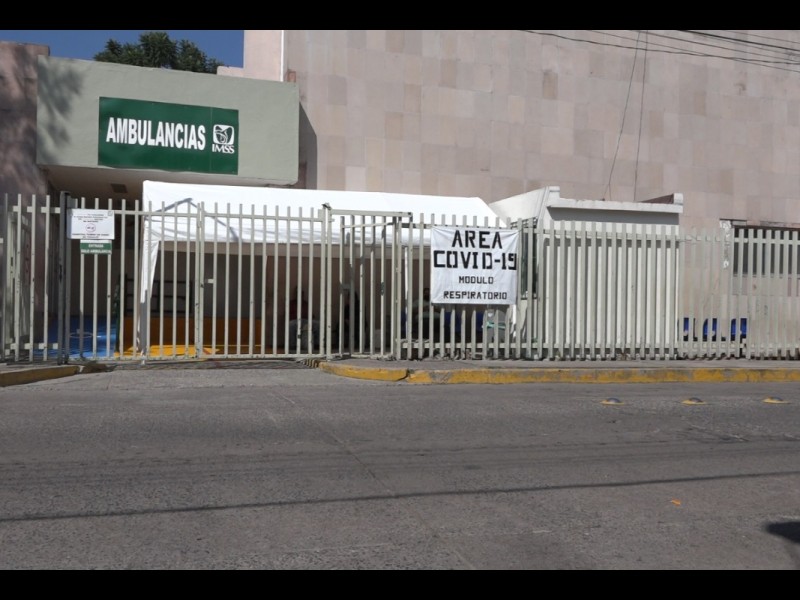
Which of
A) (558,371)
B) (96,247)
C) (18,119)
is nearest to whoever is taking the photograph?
(96,247)

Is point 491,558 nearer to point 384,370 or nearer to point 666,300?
point 384,370

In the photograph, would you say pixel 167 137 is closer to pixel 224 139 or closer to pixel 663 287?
pixel 224 139

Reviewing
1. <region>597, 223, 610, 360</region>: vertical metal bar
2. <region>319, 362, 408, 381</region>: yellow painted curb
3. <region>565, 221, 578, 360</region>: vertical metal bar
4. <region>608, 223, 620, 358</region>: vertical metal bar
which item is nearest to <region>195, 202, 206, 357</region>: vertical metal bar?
<region>319, 362, 408, 381</region>: yellow painted curb

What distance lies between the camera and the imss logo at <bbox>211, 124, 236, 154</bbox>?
1572cm

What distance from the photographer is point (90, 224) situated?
1123 cm

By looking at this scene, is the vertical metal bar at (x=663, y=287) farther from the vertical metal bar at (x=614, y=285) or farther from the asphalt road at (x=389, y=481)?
the asphalt road at (x=389, y=481)

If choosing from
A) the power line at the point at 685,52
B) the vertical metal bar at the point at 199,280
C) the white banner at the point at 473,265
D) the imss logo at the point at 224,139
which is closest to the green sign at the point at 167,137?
the imss logo at the point at 224,139

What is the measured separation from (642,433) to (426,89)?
11.7m

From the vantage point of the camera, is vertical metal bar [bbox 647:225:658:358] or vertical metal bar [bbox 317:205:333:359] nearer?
vertical metal bar [bbox 317:205:333:359]

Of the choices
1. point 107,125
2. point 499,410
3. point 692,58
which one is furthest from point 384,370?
point 692,58

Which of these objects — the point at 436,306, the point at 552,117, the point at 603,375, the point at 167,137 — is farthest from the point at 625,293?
the point at 167,137

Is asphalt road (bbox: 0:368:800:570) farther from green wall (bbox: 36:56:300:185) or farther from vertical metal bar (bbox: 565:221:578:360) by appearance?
green wall (bbox: 36:56:300:185)

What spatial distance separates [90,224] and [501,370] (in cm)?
584

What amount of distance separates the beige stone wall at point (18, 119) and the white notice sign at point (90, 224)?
175 inches
